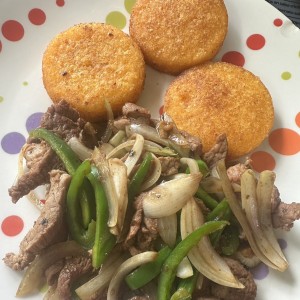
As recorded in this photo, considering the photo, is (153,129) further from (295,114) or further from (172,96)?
(295,114)

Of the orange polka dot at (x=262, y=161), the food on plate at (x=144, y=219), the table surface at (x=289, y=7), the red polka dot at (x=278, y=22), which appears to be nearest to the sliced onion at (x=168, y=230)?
the food on plate at (x=144, y=219)

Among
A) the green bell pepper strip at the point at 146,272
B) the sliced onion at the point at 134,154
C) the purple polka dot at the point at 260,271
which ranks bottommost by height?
the purple polka dot at the point at 260,271

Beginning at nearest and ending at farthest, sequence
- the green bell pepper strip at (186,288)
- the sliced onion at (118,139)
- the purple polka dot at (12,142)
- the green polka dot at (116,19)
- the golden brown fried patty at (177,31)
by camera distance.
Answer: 1. the green bell pepper strip at (186,288)
2. the sliced onion at (118,139)
3. the purple polka dot at (12,142)
4. the golden brown fried patty at (177,31)
5. the green polka dot at (116,19)

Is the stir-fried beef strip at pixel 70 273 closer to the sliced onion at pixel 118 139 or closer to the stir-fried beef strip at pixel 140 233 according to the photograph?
the stir-fried beef strip at pixel 140 233

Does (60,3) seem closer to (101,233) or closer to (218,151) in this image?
(218,151)

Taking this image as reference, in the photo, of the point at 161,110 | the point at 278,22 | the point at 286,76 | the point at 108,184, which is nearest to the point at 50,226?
the point at 108,184

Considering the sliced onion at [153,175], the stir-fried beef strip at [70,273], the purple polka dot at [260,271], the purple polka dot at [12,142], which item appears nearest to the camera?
the stir-fried beef strip at [70,273]
